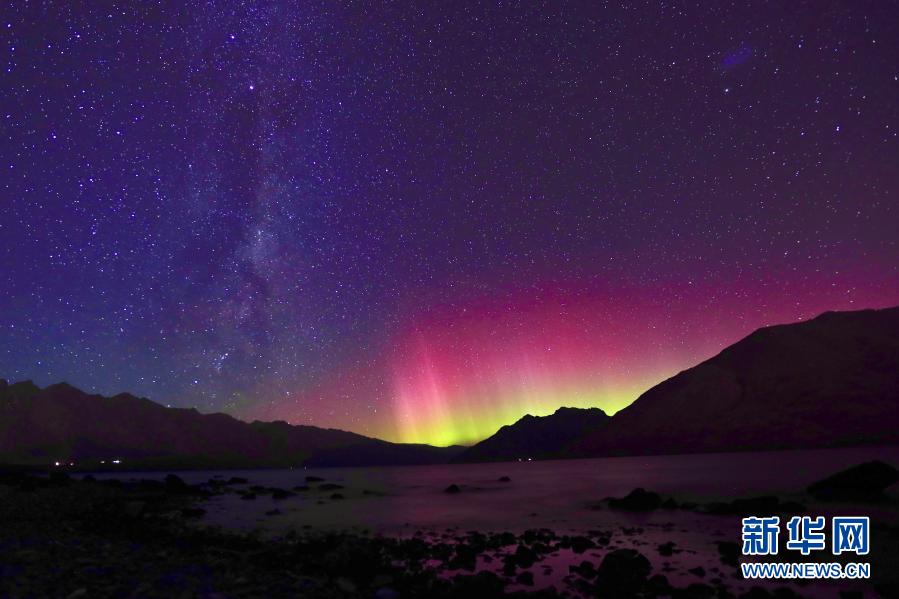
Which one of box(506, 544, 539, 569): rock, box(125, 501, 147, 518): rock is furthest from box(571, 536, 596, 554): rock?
box(125, 501, 147, 518): rock

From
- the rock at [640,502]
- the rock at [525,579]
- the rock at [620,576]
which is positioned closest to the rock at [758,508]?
the rock at [640,502]

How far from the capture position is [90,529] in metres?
21.5

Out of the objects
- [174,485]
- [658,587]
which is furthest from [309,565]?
[174,485]

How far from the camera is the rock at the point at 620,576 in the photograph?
1296 cm

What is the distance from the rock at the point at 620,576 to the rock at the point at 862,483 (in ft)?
103

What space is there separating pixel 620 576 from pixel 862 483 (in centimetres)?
3337


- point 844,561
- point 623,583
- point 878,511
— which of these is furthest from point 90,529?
point 878,511

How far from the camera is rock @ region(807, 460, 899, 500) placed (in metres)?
35.3

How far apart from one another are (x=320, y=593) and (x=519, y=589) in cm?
518

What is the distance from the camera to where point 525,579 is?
47.9 feet

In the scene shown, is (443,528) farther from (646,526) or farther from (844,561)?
(844,561)

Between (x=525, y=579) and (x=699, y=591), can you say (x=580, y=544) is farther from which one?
(x=699, y=591)

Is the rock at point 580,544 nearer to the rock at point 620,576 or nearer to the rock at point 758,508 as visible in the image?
the rock at point 620,576

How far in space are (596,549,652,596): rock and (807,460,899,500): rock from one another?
31437mm
